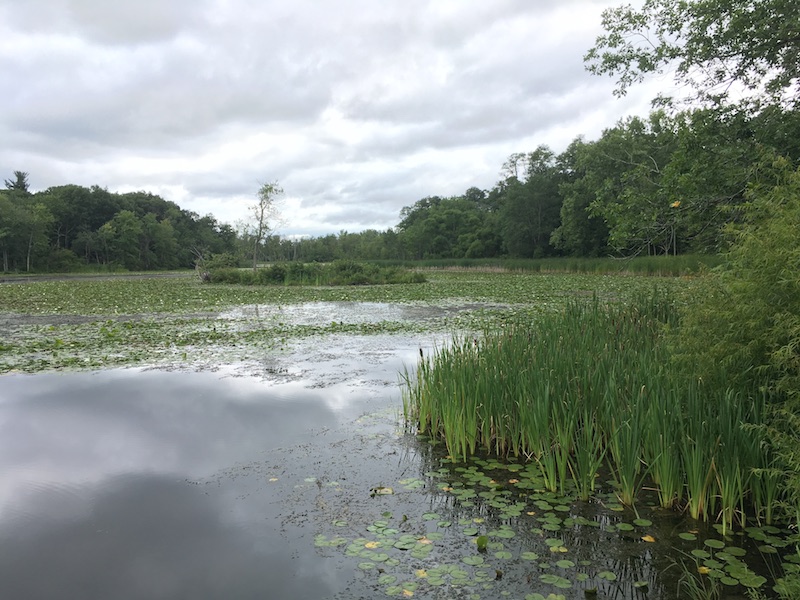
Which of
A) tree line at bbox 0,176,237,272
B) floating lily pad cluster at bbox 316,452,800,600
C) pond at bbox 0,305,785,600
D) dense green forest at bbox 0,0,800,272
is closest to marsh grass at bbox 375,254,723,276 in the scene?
dense green forest at bbox 0,0,800,272

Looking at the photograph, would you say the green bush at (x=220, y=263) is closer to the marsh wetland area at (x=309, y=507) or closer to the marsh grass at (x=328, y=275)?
the marsh grass at (x=328, y=275)

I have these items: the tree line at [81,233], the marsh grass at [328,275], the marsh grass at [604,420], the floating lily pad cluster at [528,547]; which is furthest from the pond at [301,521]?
the tree line at [81,233]

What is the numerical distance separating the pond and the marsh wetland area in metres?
0.02

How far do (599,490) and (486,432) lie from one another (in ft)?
4.10

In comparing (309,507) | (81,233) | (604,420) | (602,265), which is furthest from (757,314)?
(81,233)

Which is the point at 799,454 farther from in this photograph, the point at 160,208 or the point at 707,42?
the point at 160,208

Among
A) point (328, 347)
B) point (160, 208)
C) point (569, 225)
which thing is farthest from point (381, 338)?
point (160, 208)

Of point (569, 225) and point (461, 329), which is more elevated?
point (569, 225)

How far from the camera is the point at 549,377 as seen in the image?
496 centimetres

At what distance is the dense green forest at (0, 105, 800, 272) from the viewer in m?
9.38

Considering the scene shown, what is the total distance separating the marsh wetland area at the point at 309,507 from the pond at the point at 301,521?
0.05 ft

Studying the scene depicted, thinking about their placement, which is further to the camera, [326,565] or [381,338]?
[381,338]

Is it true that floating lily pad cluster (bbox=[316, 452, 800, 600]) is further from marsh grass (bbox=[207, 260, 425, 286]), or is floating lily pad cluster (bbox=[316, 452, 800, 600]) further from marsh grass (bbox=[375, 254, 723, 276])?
marsh grass (bbox=[207, 260, 425, 286])

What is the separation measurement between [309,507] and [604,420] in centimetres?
253
